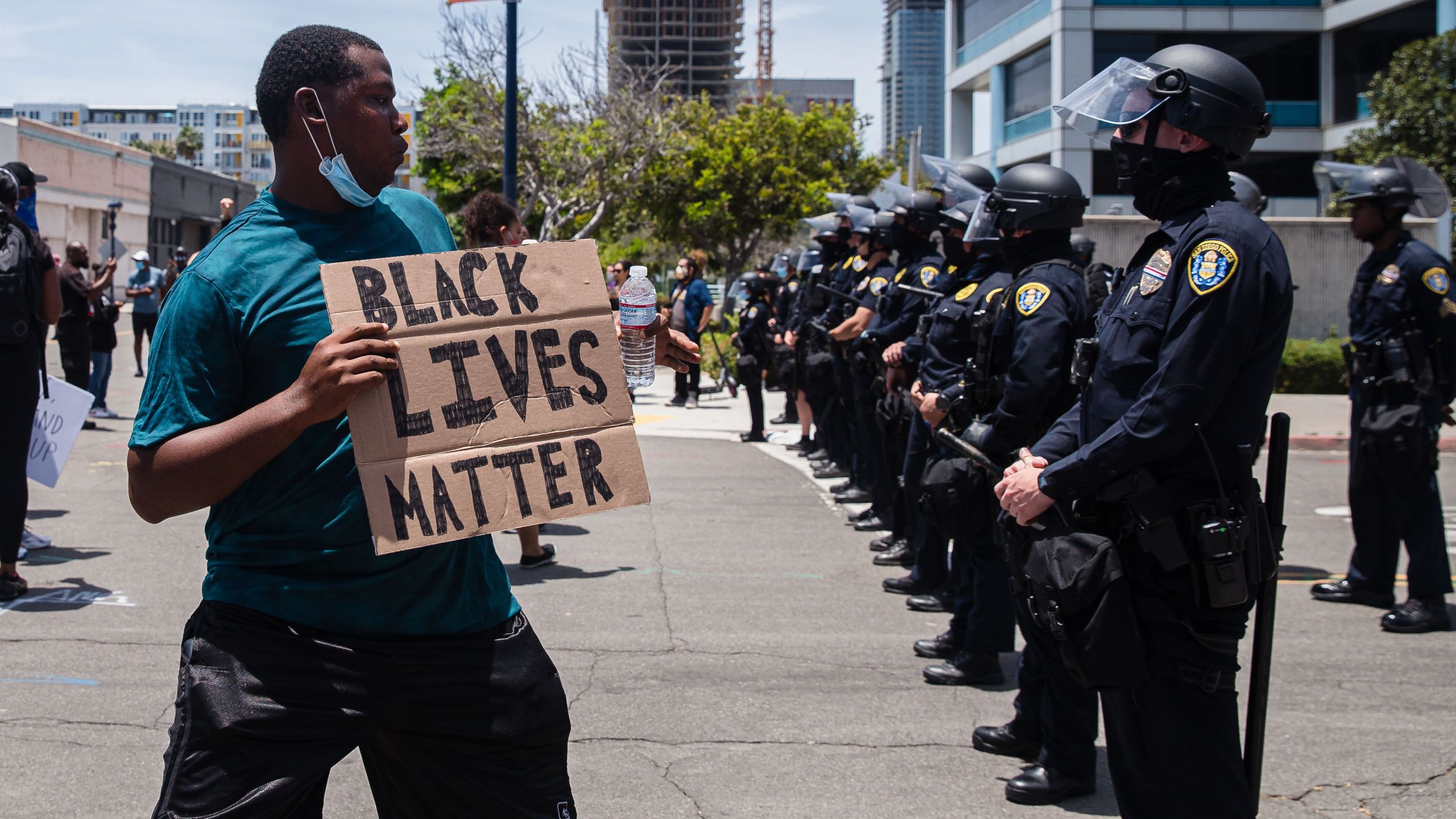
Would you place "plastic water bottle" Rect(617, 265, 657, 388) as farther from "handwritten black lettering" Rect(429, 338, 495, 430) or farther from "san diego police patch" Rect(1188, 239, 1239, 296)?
"san diego police patch" Rect(1188, 239, 1239, 296)

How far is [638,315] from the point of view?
3.17 m

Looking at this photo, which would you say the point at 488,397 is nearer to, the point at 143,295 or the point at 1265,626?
the point at 1265,626

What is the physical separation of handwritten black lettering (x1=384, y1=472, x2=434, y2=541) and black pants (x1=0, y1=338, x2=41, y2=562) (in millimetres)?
4873

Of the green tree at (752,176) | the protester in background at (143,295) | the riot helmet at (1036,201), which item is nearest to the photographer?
the riot helmet at (1036,201)

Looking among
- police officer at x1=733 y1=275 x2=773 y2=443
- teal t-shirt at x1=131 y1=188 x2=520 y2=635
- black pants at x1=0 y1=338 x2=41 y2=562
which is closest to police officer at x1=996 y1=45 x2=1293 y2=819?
teal t-shirt at x1=131 y1=188 x2=520 y2=635

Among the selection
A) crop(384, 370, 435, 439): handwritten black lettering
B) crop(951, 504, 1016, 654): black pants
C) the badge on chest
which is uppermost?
the badge on chest

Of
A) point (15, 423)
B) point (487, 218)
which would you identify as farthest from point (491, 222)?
point (15, 423)

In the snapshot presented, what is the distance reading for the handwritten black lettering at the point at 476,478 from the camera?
240cm

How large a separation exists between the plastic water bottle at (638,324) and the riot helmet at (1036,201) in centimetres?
221

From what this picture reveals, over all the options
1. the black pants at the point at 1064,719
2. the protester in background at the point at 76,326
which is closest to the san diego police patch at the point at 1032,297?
the black pants at the point at 1064,719

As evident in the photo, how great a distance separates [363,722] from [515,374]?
72cm

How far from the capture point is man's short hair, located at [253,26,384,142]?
2.45 metres

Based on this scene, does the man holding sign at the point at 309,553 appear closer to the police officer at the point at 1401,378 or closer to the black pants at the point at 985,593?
the black pants at the point at 985,593

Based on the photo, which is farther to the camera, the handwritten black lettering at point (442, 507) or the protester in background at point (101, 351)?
the protester in background at point (101, 351)
